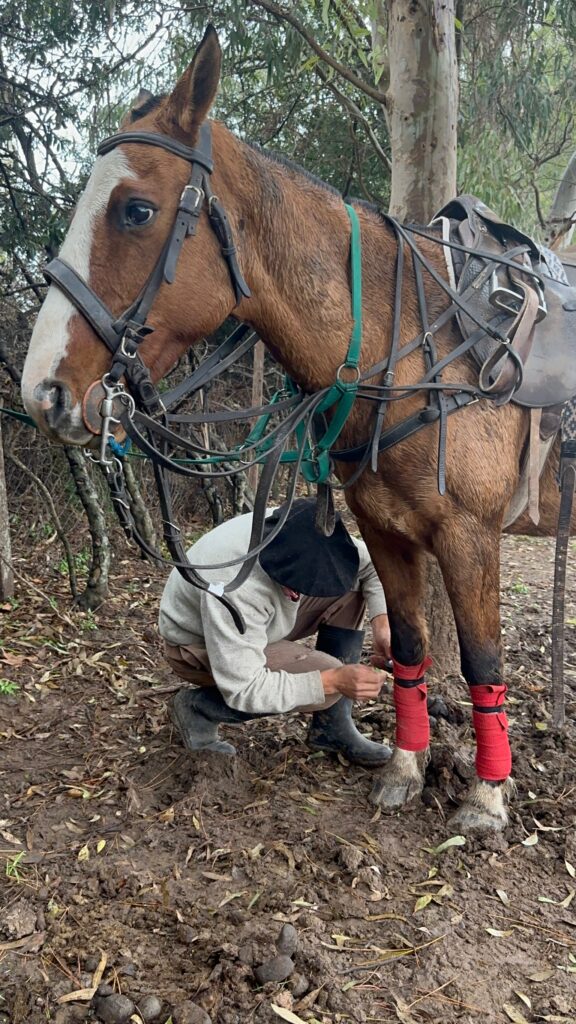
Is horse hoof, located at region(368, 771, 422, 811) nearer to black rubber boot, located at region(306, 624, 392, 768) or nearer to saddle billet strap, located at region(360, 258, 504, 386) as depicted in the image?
black rubber boot, located at region(306, 624, 392, 768)

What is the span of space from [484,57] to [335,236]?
22.6 ft

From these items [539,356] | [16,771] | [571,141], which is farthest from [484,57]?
[16,771]

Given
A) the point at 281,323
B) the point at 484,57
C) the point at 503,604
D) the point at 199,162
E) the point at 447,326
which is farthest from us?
the point at 484,57

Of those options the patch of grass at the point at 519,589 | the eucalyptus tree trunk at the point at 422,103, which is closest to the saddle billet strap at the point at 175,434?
the eucalyptus tree trunk at the point at 422,103

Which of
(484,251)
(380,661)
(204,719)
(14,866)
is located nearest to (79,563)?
(204,719)

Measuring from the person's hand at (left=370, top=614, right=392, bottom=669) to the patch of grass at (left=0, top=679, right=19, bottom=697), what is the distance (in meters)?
1.84

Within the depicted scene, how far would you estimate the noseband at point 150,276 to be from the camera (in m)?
1.91

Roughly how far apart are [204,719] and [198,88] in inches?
88.8

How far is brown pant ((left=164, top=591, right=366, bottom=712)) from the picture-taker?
3002 mm

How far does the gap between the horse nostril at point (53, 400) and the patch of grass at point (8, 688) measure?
2280 mm

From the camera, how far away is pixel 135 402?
80.7 inches

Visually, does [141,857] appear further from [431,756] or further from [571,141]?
[571,141]

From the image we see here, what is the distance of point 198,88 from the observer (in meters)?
1.97

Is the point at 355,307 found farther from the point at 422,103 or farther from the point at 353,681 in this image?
the point at 422,103
